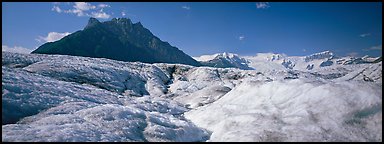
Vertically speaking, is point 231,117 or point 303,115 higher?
point 303,115

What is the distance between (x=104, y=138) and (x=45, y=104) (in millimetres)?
7416

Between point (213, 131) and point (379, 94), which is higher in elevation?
point (379, 94)

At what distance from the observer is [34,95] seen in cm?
1819

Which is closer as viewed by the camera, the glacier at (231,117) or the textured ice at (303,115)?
the glacier at (231,117)

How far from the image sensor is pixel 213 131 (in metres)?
15.3

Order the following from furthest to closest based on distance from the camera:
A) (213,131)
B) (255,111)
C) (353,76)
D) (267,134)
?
(353,76), (255,111), (213,131), (267,134)

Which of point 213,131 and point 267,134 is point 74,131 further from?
point 267,134

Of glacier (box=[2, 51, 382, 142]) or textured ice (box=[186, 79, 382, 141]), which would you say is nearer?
glacier (box=[2, 51, 382, 142])

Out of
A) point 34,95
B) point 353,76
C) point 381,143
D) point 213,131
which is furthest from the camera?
point 353,76

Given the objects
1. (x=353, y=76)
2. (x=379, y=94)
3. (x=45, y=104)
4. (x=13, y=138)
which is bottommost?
(x=13, y=138)

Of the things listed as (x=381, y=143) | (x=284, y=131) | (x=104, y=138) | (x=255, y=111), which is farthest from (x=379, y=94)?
(x=104, y=138)

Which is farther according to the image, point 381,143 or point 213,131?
point 213,131

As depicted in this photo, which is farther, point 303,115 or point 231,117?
point 231,117

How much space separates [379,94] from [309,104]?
3.09 metres
